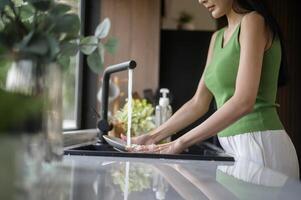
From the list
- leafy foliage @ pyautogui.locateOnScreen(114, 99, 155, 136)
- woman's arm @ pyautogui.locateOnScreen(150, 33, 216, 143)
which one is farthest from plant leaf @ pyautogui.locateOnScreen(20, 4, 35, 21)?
leafy foliage @ pyautogui.locateOnScreen(114, 99, 155, 136)

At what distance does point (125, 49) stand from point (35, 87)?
7.65ft

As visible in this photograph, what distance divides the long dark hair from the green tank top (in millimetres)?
32

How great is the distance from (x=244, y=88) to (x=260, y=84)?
0.16m

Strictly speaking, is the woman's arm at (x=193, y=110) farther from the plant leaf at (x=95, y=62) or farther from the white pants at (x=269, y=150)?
the plant leaf at (x=95, y=62)

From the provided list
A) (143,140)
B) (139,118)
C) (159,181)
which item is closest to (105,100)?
(143,140)

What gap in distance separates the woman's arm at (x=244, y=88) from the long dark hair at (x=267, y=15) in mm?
28

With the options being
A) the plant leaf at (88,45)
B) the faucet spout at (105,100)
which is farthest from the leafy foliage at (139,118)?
the plant leaf at (88,45)

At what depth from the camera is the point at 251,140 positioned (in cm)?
134

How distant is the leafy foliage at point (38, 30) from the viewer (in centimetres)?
48

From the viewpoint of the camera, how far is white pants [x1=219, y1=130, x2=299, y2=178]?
132 centimetres

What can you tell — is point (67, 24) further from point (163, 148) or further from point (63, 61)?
point (163, 148)

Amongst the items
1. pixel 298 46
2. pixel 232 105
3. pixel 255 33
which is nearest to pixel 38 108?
pixel 232 105

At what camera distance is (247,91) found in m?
1.25

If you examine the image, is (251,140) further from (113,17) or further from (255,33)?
(113,17)
